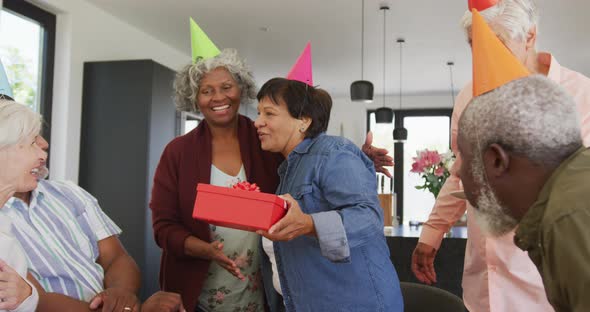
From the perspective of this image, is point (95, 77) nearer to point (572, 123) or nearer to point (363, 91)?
point (363, 91)

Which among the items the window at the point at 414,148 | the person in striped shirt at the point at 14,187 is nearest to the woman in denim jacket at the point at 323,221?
the person in striped shirt at the point at 14,187

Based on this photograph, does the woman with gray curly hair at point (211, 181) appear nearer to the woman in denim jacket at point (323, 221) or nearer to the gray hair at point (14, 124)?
the woman in denim jacket at point (323, 221)

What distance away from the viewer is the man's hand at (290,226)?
3.41 feet

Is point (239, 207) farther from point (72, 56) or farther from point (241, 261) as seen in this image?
point (72, 56)

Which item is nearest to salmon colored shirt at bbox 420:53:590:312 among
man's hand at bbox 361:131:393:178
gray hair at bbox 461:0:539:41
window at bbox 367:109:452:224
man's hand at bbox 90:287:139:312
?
gray hair at bbox 461:0:539:41

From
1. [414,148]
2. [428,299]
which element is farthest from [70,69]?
[414,148]

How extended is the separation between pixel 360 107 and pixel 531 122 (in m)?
8.47

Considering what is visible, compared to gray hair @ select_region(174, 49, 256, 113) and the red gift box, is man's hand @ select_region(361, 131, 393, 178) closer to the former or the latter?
gray hair @ select_region(174, 49, 256, 113)

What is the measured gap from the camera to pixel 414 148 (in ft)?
29.0

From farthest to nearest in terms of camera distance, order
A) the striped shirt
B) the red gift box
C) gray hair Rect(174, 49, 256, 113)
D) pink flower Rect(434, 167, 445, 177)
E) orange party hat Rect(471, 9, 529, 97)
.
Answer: pink flower Rect(434, 167, 445, 177) → gray hair Rect(174, 49, 256, 113) → the striped shirt → the red gift box → orange party hat Rect(471, 9, 529, 97)

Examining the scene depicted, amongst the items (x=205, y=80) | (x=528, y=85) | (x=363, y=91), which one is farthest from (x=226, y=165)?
(x=363, y=91)

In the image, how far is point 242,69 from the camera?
71.1 inches

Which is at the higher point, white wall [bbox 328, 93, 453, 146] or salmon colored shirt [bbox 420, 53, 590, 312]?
white wall [bbox 328, 93, 453, 146]

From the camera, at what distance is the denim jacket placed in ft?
3.91
